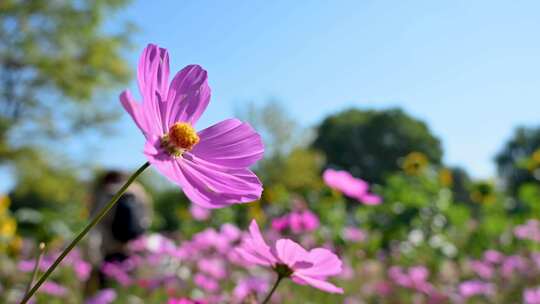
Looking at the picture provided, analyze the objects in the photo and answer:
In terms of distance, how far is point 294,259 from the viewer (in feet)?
1.83

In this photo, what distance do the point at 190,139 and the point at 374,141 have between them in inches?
1167

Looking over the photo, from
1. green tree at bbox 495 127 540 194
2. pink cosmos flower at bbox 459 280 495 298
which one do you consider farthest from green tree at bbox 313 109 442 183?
pink cosmos flower at bbox 459 280 495 298

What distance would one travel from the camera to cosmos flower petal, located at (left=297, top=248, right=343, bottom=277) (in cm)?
55

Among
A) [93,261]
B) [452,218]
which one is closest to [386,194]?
[452,218]

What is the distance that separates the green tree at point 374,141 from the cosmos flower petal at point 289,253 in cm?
2831

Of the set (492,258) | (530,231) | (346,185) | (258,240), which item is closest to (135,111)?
(258,240)

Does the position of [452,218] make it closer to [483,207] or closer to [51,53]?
[483,207]

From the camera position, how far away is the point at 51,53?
56.7ft

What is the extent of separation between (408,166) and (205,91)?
336cm

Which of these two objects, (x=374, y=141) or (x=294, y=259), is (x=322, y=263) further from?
(x=374, y=141)

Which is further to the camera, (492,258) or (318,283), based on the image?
(492,258)

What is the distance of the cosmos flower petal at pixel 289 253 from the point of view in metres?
0.53

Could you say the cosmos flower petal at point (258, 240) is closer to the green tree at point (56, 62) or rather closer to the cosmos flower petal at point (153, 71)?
the cosmos flower petal at point (153, 71)

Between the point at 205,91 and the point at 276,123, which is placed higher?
the point at 276,123
